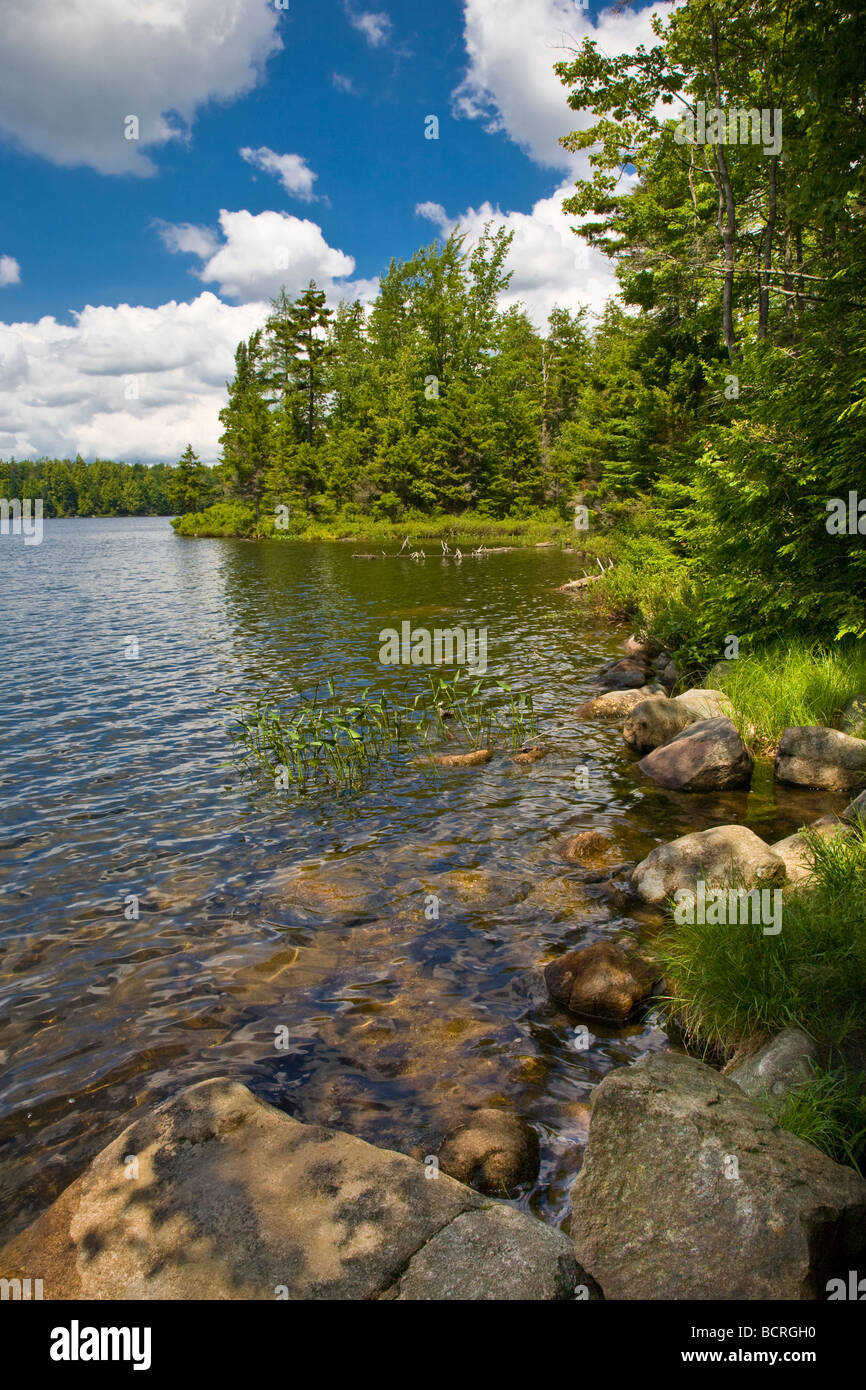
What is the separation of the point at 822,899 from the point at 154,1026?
5.48 m

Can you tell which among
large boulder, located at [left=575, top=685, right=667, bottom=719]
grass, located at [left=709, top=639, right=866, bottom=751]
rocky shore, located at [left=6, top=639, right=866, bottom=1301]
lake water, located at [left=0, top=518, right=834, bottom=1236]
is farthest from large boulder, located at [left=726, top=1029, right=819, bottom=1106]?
large boulder, located at [left=575, top=685, right=667, bottom=719]

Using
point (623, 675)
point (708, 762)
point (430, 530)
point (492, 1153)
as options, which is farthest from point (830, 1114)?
point (430, 530)

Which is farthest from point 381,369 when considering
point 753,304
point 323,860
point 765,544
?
point 323,860

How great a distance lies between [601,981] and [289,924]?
3.30 metres

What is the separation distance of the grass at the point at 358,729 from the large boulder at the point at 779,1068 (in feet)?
25.4

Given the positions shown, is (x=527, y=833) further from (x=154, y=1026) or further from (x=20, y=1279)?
(x=20, y=1279)

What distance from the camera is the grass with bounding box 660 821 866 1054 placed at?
4977 millimetres

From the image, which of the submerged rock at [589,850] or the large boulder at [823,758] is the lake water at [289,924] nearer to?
the submerged rock at [589,850]

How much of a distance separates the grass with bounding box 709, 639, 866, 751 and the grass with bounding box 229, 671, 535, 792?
150 inches

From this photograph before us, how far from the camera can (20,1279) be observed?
399 cm

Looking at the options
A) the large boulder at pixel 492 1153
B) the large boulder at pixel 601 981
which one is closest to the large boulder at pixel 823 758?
the large boulder at pixel 601 981

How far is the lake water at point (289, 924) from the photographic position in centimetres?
552

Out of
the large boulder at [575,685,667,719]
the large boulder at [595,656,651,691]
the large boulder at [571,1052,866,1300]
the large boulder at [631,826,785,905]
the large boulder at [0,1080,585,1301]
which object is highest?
the large boulder at [595,656,651,691]

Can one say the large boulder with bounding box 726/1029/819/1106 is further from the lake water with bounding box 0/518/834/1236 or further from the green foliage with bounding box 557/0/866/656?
the green foliage with bounding box 557/0/866/656
